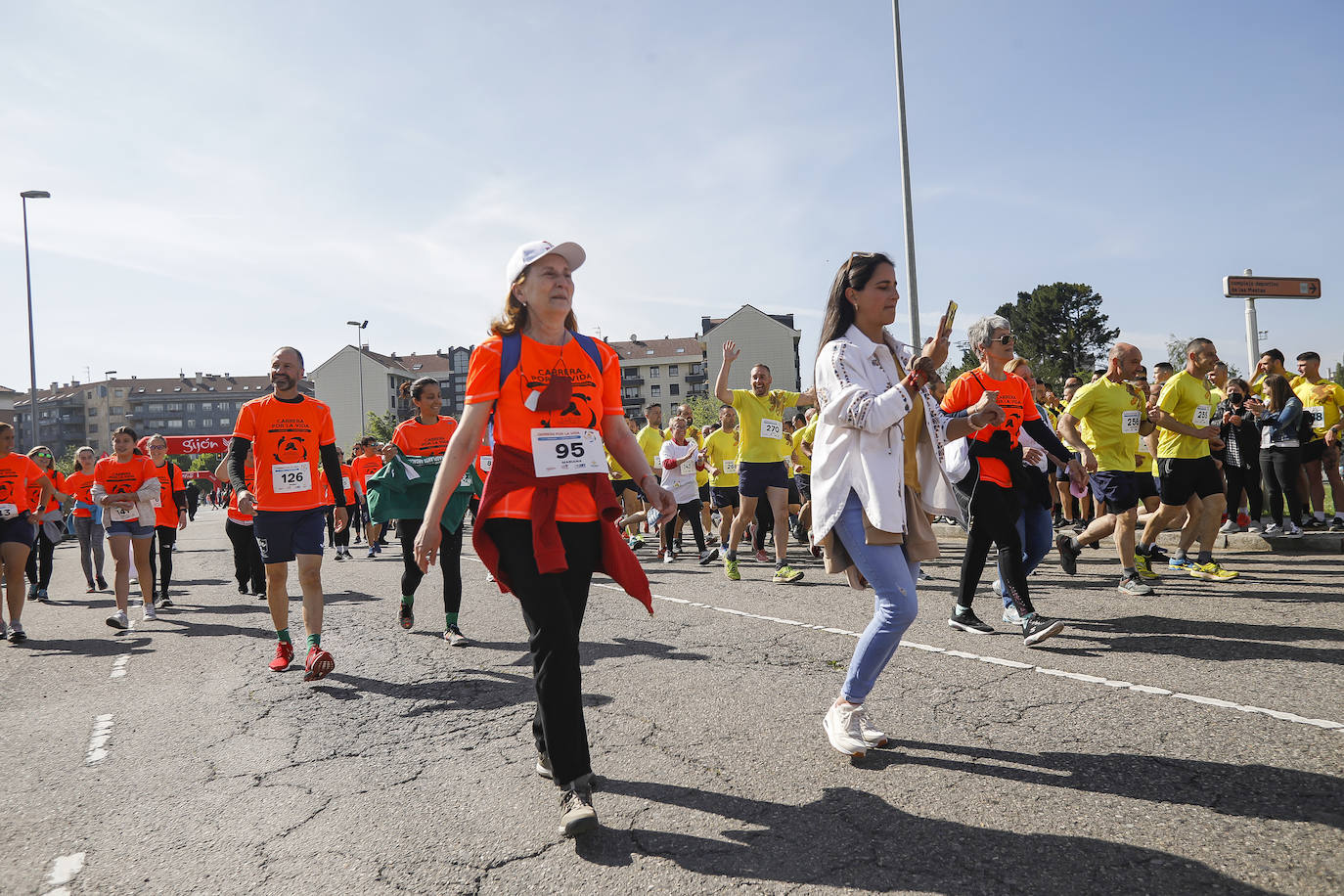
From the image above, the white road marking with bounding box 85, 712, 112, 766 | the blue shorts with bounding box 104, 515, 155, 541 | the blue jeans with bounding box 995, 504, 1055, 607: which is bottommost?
the white road marking with bounding box 85, 712, 112, 766

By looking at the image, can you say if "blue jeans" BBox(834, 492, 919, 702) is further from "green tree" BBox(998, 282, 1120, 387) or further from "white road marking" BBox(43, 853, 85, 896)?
"green tree" BBox(998, 282, 1120, 387)

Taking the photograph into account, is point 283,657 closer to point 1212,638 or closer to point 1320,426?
point 1212,638

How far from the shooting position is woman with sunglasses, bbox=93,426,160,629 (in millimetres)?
8695

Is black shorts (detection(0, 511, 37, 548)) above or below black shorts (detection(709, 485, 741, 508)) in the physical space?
above

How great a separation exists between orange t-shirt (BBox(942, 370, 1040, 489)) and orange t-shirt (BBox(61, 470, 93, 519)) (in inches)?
484

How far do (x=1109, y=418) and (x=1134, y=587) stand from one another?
1419 millimetres

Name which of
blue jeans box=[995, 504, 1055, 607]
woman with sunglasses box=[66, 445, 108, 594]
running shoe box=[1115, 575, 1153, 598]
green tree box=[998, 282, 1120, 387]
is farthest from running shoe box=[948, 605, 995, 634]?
green tree box=[998, 282, 1120, 387]

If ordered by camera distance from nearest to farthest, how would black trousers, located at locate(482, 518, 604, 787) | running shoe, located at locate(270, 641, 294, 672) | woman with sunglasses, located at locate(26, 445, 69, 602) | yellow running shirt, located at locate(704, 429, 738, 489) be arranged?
black trousers, located at locate(482, 518, 604, 787) → running shoe, located at locate(270, 641, 294, 672) → yellow running shirt, located at locate(704, 429, 738, 489) → woman with sunglasses, located at locate(26, 445, 69, 602)

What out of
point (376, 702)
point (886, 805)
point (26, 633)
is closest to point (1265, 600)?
point (886, 805)

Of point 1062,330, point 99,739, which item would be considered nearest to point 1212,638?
point 99,739

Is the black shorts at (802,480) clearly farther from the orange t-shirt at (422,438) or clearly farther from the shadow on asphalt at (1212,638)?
the shadow on asphalt at (1212,638)

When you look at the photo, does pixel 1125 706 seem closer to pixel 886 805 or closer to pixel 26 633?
pixel 886 805

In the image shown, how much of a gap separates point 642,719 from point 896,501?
1.68 m

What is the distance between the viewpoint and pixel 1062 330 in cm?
7325
